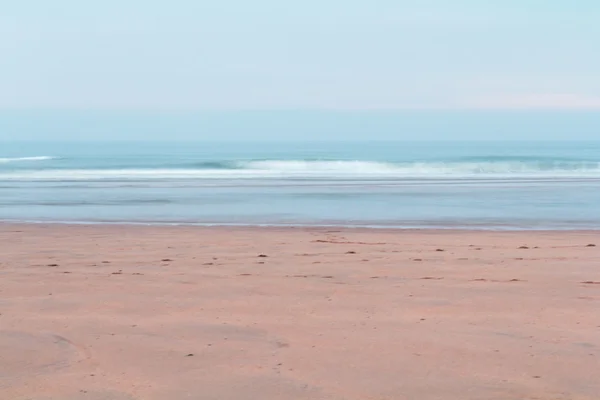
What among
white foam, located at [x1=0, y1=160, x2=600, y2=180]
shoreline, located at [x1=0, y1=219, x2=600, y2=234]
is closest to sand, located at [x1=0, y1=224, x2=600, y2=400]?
shoreline, located at [x1=0, y1=219, x2=600, y2=234]

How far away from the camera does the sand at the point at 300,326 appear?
337 centimetres

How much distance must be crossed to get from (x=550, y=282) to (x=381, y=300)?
1802 mm

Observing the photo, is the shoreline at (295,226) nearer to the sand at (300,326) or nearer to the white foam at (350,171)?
the sand at (300,326)

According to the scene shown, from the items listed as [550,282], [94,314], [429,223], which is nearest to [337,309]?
[94,314]

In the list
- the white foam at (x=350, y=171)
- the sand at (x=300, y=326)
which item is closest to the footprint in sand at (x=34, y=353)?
the sand at (x=300, y=326)

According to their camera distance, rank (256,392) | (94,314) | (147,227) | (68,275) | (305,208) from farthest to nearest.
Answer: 1. (305,208)
2. (147,227)
3. (68,275)
4. (94,314)
5. (256,392)

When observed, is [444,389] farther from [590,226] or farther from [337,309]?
[590,226]

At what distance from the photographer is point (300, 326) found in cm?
451

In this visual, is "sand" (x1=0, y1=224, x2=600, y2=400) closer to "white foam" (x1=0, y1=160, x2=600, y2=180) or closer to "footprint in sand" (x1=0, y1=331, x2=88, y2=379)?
"footprint in sand" (x1=0, y1=331, x2=88, y2=379)

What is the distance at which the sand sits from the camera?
3.37 m

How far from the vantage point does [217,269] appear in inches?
285

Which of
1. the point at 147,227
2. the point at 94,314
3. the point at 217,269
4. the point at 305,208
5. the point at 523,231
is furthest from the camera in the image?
the point at 305,208

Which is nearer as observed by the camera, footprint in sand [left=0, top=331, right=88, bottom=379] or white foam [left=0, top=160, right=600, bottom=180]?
footprint in sand [left=0, top=331, right=88, bottom=379]

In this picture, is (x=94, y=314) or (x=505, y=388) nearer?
(x=505, y=388)
